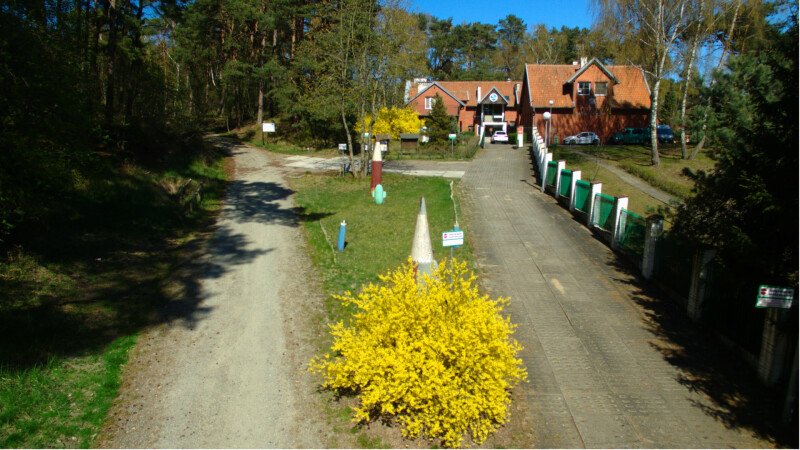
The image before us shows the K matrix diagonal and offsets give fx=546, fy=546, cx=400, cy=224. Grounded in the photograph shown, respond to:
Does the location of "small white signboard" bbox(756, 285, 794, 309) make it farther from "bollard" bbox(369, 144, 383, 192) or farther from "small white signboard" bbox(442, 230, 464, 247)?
"bollard" bbox(369, 144, 383, 192)

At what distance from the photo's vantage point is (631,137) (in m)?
45.0

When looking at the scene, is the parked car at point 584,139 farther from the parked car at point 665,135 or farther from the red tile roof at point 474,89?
the red tile roof at point 474,89

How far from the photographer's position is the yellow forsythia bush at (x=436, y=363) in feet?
20.5

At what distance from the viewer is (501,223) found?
17906 mm

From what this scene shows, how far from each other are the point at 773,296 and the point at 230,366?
304 inches

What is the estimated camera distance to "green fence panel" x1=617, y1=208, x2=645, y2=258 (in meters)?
13.3

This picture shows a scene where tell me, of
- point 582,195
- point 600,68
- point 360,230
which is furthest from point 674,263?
point 600,68

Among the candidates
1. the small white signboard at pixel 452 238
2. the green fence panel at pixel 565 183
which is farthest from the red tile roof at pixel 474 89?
the small white signboard at pixel 452 238

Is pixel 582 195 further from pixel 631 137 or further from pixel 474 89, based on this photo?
pixel 474 89

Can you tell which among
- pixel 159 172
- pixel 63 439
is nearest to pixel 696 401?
pixel 63 439

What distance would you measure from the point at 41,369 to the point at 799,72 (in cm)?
1158

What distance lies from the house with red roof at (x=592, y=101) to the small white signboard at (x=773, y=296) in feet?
139

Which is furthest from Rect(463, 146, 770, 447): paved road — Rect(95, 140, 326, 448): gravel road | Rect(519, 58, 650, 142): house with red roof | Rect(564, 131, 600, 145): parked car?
Rect(519, 58, 650, 142): house with red roof

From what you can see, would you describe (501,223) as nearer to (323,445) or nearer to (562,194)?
(562,194)
